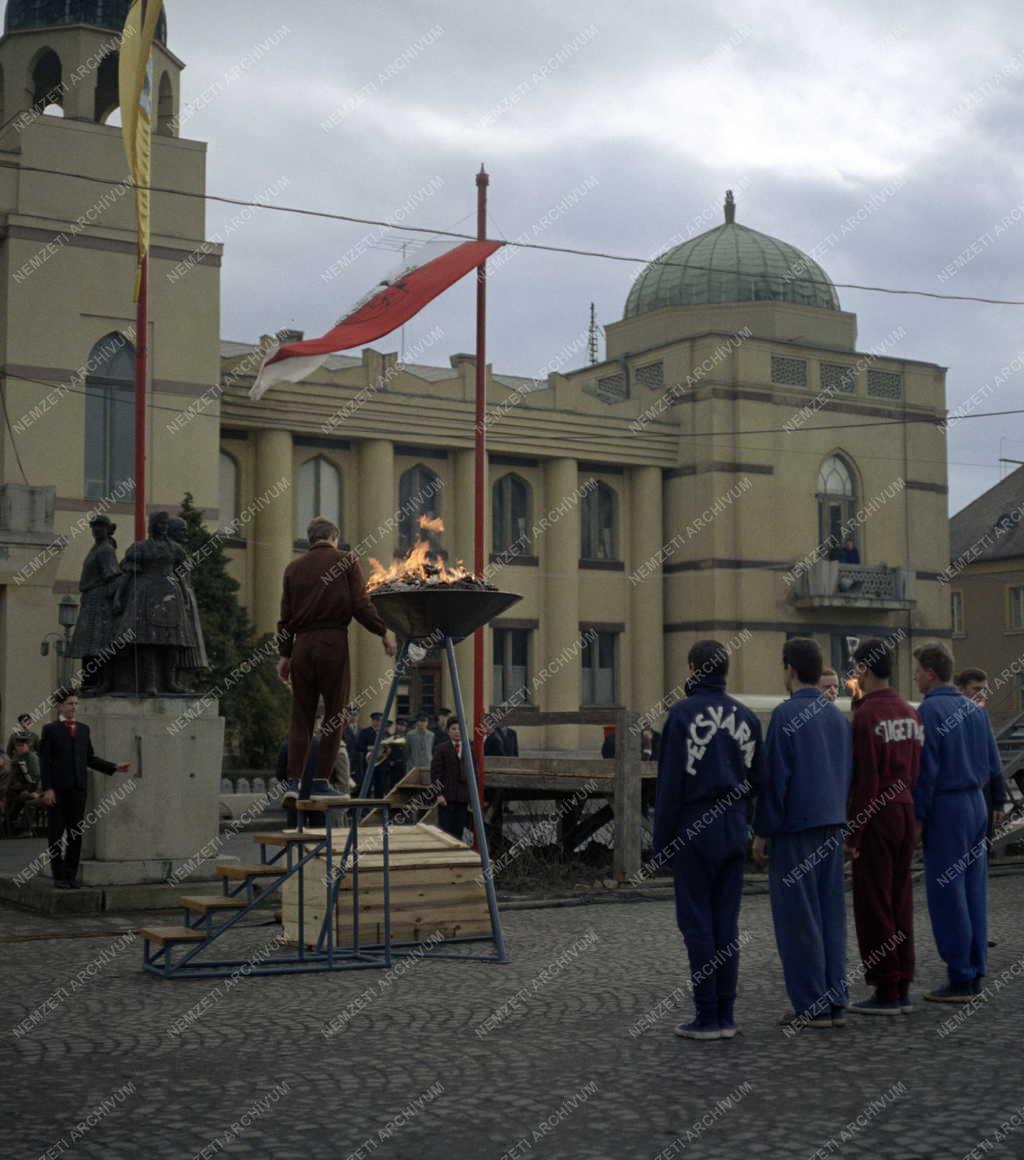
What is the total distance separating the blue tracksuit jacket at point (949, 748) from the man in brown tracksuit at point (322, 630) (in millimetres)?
3750

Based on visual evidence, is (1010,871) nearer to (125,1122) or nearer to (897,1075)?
(897,1075)

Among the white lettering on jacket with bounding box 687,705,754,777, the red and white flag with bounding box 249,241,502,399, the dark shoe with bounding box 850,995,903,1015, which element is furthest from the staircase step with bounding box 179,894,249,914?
the red and white flag with bounding box 249,241,502,399

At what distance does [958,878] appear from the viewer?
9.11m

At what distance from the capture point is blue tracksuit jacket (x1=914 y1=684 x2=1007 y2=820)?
926 centimetres

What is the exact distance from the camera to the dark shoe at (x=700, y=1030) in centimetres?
802

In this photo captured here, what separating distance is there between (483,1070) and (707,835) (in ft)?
5.24

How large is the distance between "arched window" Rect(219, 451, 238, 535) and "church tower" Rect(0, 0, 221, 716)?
394 cm

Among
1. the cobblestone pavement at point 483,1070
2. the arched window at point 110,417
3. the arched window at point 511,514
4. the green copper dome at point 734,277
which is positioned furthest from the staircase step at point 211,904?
the green copper dome at point 734,277

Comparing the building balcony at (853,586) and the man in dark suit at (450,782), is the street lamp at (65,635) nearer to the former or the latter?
the man in dark suit at (450,782)

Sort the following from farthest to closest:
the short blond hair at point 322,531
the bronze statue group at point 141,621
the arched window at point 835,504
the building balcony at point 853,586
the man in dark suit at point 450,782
→ the arched window at point 835,504
the building balcony at point 853,586
the man in dark suit at point 450,782
the bronze statue group at point 141,621
the short blond hair at point 322,531

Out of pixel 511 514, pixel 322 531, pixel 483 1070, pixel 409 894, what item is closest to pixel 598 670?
pixel 511 514

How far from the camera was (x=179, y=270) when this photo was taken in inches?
1335

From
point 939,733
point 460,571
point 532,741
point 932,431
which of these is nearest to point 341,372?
point 532,741

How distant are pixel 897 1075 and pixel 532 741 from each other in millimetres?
34327
